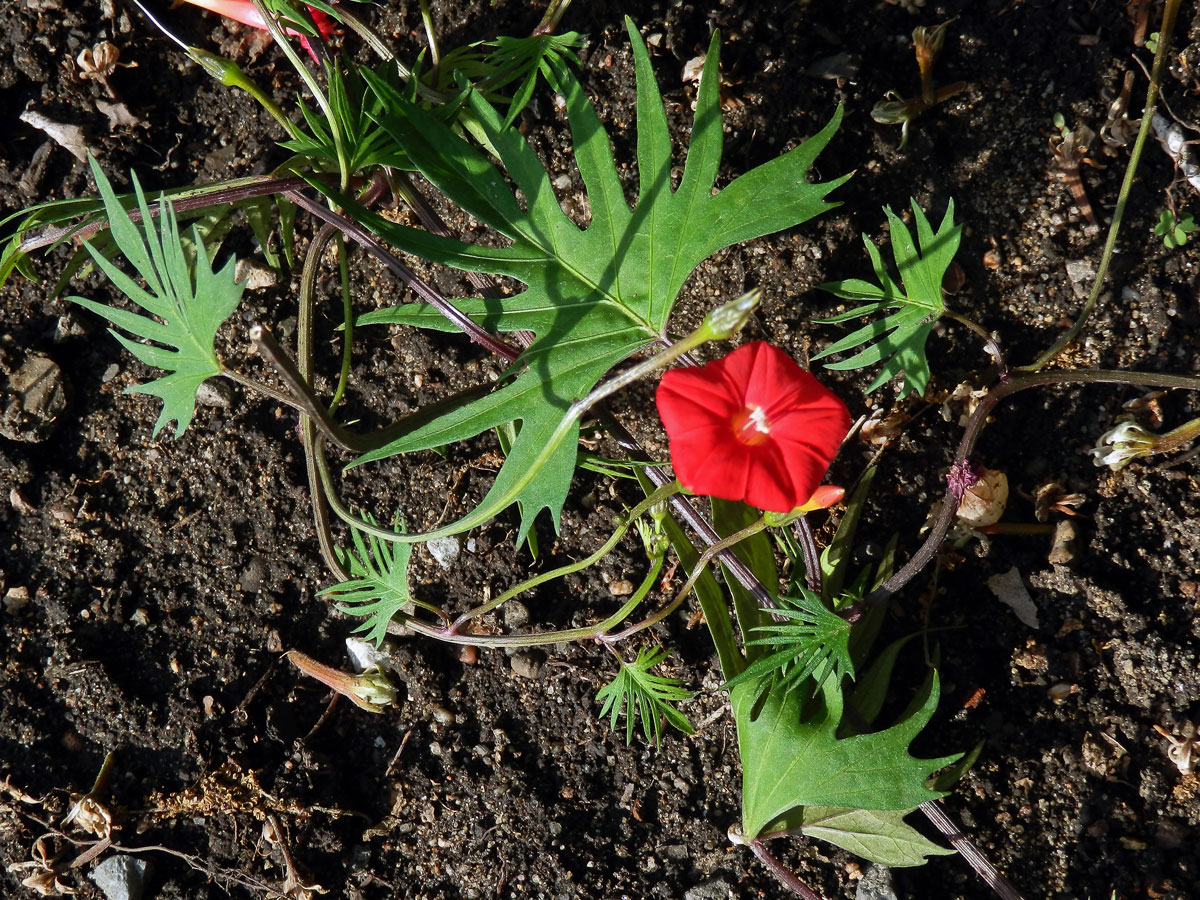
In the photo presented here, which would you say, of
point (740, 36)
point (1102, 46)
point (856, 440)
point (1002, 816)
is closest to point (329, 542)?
point (856, 440)

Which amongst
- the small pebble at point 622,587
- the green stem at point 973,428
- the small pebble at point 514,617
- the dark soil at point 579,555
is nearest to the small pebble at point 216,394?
the dark soil at point 579,555

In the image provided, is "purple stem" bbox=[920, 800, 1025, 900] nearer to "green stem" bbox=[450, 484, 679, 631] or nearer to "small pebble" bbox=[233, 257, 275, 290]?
"green stem" bbox=[450, 484, 679, 631]

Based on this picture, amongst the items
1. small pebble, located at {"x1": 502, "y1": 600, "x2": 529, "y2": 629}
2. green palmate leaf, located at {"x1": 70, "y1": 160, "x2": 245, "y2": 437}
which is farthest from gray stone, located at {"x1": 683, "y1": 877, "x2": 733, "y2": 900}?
green palmate leaf, located at {"x1": 70, "y1": 160, "x2": 245, "y2": 437}

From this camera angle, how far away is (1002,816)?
169 centimetres

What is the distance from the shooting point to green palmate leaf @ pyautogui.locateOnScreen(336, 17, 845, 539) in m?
1.32

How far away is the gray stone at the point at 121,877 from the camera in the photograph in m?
1.76

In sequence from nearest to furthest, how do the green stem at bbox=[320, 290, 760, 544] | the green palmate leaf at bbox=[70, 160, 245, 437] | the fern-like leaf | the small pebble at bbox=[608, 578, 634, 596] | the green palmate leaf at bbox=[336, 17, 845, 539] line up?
the green stem at bbox=[320, 290, 760, 544], the green palmate leaf at bbox=[70, 160, 245, 437], the green palmate leaf at bbox=[336, 17, 845, 539], the fern-like leaf, the small pebble at bbox=[608, 578, 634, 596]

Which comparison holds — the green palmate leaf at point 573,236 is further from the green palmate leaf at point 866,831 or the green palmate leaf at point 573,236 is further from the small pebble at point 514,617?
the green palmate leaf at point 866,831

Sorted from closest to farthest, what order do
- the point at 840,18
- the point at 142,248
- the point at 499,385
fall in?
1. the point at 142,248
2. the point at 499,385
3. the point at 840,18

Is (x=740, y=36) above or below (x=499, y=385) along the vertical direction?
above

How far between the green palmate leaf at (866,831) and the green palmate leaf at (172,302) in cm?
127

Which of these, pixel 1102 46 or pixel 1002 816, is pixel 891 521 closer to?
pixel 1002 816

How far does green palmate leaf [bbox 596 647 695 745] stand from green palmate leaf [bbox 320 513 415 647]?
42 centimetres

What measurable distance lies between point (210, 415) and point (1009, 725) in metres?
1.74
